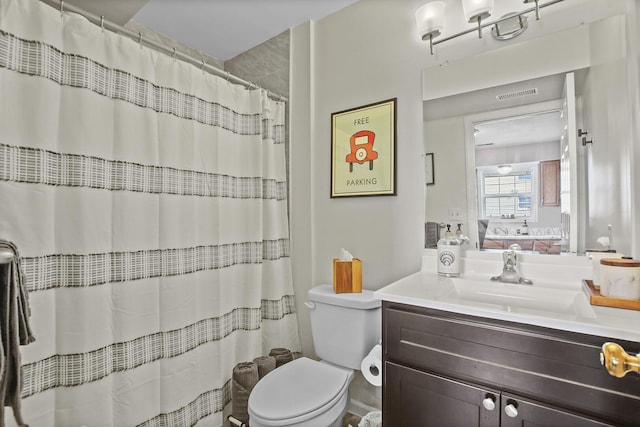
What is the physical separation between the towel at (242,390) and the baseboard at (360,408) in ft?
1.95

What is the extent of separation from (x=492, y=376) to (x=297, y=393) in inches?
30.9

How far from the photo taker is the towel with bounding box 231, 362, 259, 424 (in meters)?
1.70

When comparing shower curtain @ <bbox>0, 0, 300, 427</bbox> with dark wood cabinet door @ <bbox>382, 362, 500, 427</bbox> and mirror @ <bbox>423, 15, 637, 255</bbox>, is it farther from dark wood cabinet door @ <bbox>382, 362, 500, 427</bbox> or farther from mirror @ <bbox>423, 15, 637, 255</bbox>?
mirror @ <bbox>423, 15, 637, 255</bbox>

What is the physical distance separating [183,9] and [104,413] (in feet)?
7.06

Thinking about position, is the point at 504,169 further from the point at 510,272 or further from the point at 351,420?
the point at 351,420

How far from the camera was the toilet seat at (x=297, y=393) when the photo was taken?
1.25 meters

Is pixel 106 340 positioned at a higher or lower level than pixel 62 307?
lower

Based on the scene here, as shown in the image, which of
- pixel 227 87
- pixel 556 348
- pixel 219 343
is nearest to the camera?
pixel 556 348

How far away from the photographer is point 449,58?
160cm

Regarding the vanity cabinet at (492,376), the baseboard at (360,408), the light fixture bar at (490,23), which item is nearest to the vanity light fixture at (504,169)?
the light fixture bar at (490,23)

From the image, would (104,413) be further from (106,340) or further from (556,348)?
(556,348)

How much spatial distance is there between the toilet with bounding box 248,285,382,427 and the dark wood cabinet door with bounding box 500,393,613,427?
0.67 metres

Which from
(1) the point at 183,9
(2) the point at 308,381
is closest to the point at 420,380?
(2) the point at 308,381

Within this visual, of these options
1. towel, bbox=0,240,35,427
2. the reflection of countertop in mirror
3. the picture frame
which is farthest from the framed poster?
towel, bbox=0,240,35,427
